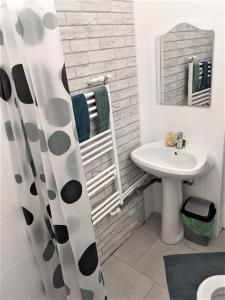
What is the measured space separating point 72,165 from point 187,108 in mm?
1133

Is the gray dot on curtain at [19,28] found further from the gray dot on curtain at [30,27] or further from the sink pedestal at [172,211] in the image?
the sink pedestal at [172,211]

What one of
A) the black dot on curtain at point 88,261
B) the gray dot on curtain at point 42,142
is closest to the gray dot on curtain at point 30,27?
the gray dot on curtain at point 42,142

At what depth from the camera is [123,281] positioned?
1794 millimetres

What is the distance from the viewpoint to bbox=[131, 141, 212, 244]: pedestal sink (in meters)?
1.78

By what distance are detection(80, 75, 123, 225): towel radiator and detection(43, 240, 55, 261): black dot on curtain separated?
0.37 metres

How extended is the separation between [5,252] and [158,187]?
144 centimetres

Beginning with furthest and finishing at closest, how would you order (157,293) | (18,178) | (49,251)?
(157,293), (49,251), (18,178)

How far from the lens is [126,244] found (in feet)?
6.95

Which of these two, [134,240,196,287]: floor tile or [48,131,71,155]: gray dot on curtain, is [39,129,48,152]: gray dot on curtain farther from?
[134,240,196,287]: floor tile

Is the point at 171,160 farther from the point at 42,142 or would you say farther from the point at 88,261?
the point at 42,142

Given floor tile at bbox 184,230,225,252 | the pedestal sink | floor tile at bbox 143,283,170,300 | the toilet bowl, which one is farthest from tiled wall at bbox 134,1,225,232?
floor tile at bbox 143,283,170,300

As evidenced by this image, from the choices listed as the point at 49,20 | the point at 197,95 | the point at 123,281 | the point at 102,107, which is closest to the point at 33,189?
the point at 102,107

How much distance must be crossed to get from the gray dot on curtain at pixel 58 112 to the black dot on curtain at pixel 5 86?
227 millimetres

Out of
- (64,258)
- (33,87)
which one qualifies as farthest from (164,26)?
(64,258)
